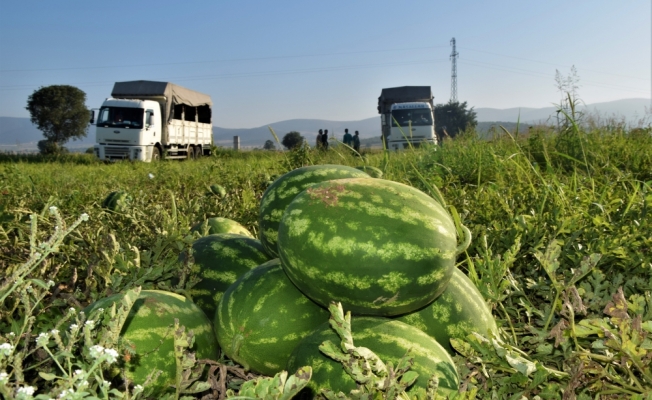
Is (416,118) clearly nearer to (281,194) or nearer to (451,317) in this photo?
(281,194)

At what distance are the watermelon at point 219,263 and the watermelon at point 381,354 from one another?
70 cm

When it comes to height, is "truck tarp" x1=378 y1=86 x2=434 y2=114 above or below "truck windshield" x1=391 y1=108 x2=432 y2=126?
above

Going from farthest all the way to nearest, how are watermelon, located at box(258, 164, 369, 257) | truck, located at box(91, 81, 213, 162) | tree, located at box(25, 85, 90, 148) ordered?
1. tree, located at box(25, 85, 90, 148)
2. truck, located at box(91, 81, 213, 162)
3. watermelon, located at box(258, 164, 369, 257)

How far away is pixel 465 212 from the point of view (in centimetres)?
300

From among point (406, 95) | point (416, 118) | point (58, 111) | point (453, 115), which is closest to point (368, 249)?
point (416, 118)

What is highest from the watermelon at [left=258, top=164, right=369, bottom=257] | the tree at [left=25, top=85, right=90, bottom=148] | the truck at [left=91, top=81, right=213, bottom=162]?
the tree at [left=25, top=85, right=90, bottom=148]

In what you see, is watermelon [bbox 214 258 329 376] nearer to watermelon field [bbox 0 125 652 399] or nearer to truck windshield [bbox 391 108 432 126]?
watermelon field [bbox 0 125 652 399]

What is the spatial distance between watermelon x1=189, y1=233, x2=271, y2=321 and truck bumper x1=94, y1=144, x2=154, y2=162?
19.7 m

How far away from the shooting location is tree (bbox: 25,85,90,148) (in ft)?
182

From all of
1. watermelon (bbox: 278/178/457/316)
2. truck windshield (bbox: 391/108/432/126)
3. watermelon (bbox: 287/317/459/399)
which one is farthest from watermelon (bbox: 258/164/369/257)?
truck windshield (bbox: 391/108/432/126)

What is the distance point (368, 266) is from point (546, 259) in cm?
67

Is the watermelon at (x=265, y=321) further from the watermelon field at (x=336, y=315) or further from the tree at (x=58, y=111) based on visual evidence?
the tree at (x=58, y=111)

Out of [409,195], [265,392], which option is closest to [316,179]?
[409,195]

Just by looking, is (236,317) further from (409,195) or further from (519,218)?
(519,218)
